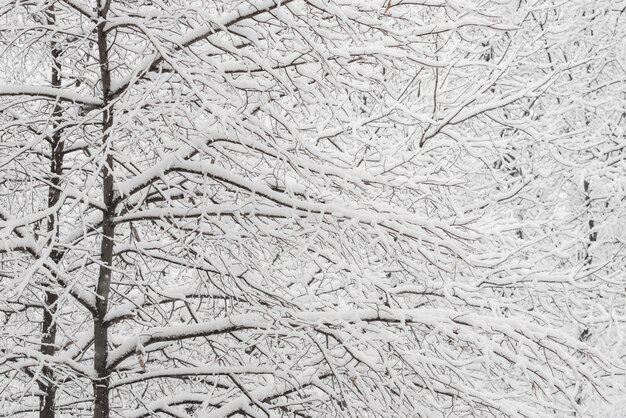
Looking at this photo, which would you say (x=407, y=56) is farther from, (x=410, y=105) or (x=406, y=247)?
(x=410, y=105)

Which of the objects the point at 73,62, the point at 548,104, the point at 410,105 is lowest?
the point at 410,105

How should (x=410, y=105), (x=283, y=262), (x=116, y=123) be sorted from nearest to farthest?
1. (x=116, y=123)
2. (x=283, y=262)
3. (x=410, y=105)

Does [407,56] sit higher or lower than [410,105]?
lower

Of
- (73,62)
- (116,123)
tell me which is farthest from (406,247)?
(73,62)

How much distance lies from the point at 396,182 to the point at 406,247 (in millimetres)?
390

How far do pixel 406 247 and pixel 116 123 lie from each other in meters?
1.78

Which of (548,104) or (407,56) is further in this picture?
(548,104)

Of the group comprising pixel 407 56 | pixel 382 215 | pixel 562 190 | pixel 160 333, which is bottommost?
pixel 160 333

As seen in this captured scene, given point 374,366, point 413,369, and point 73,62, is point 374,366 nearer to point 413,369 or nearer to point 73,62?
point 413,369

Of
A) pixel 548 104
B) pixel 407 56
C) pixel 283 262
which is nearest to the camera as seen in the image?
pixel 407 56

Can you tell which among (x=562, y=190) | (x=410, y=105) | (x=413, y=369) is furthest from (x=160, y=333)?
(x=562, y=190)

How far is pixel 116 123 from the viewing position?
3320 mm

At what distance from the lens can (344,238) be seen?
3801mm

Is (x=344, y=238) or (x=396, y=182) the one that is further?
(x=396, y=182)
